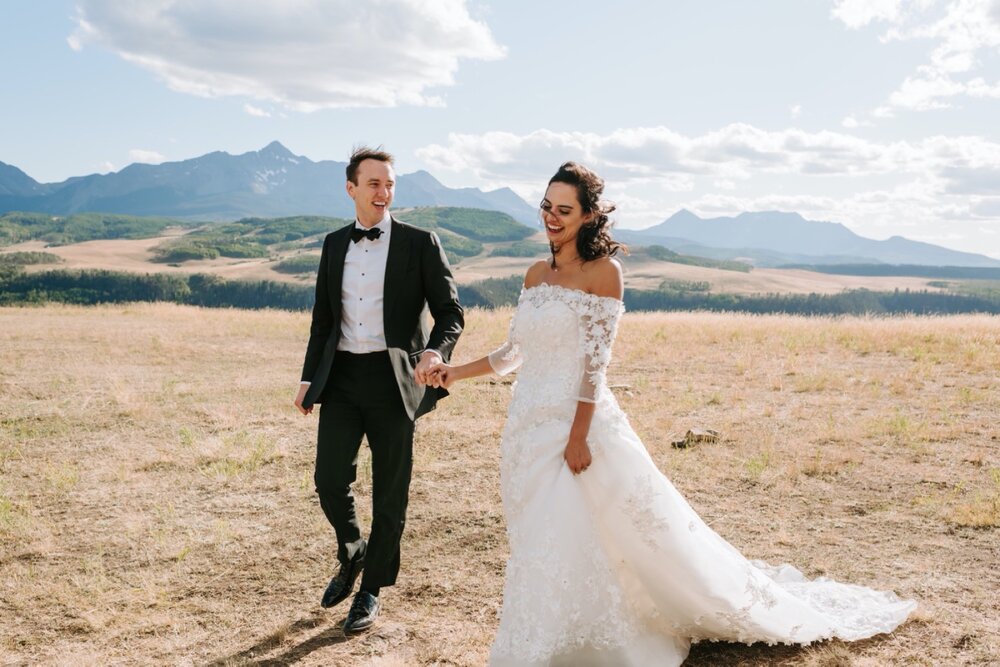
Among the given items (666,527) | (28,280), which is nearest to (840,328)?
(666,527)

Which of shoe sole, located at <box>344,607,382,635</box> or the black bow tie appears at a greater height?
the black bow tie

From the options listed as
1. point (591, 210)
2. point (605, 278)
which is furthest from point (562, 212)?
point (605, 278)

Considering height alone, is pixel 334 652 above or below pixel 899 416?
below

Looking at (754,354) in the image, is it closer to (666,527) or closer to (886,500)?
(886,500)

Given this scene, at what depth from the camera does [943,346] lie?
54.0ft

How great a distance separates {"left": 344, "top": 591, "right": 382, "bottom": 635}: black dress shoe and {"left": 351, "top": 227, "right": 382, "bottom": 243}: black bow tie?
7.98 feet

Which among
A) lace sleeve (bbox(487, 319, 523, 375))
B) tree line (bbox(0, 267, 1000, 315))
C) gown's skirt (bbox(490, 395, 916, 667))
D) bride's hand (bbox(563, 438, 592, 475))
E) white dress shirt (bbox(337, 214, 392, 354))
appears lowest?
tree line (bbox(0, 267, 1000, 315))

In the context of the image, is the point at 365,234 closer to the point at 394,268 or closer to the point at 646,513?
the point at 394,268

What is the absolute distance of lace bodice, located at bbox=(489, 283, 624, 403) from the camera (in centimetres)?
Answer: 405

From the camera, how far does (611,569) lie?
4.06 m

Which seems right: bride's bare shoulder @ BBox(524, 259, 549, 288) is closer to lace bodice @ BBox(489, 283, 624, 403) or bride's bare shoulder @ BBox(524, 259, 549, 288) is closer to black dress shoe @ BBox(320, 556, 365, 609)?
lace bodice @ BBox(489, 283, 624, 403)

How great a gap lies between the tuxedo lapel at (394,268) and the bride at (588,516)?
0.95 meters

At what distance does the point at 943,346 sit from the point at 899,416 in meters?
7.64

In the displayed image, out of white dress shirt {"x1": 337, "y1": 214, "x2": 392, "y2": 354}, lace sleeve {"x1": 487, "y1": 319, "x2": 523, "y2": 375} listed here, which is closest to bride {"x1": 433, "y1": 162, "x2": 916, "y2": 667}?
lace sleeve {"x1": 487, "y1": 319, "x2": 523, "y2": 375}
